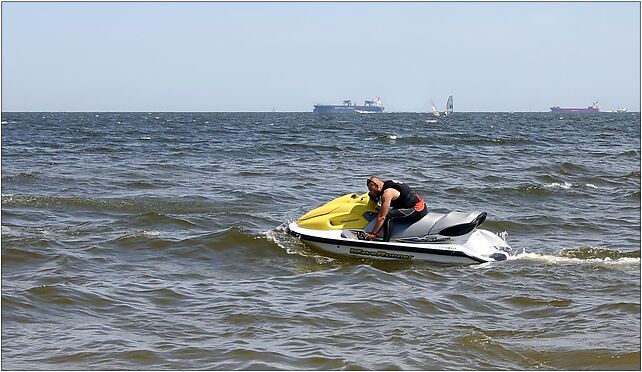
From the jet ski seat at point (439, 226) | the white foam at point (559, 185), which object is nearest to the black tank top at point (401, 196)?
the jet ski seat at point (439, 226)

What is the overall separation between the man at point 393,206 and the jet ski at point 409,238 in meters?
0.09

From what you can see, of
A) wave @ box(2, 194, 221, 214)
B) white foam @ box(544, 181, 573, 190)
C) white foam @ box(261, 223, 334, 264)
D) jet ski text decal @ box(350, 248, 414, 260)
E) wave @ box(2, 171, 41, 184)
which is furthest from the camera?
white foam @ box(544, 181, 573, 190)

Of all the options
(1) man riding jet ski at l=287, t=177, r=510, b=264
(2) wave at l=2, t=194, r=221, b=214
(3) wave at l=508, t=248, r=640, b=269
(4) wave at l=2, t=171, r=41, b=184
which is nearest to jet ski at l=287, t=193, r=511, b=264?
(1) man riding jet ski at l=287, t=177, r=510, b=264

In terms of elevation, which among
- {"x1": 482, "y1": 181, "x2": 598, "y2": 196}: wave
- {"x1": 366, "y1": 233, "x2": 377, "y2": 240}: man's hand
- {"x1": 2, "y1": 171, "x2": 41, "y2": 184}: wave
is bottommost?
{"x1": 2, "y1": 171, "x2": 41, "y2": 184}: wave

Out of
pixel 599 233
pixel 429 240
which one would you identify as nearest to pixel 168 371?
pixel 429 240

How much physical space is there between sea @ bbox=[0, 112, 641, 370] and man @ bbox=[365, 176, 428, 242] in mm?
481

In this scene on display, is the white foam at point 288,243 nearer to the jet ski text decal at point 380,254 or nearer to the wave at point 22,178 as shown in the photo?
the jet ski text decal at point 380,254

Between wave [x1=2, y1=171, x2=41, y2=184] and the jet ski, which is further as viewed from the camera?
wave [x1=2, y1=171, x2=41, y2=184]

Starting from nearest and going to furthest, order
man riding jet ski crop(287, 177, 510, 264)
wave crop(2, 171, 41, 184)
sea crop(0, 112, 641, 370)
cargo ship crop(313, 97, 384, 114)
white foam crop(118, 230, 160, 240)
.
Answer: sea crop(0, 112, 641, 370) → man riding jet ski crop(287, 177, 510, 264) → white foam crop(118, 230, 160, 240) → wave crop(2, 171, 41, 184) → cargo ship crop(313, 97, 384, 114)

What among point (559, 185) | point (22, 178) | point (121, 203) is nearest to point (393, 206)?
point (121, 203)

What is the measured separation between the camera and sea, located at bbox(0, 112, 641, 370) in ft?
22.8

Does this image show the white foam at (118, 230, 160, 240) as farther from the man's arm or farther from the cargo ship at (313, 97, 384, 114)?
the cargo ship at (313, 97, 384, 114)

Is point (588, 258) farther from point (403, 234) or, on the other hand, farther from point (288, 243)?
point (288, 243)

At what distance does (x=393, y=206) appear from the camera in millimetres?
11180
